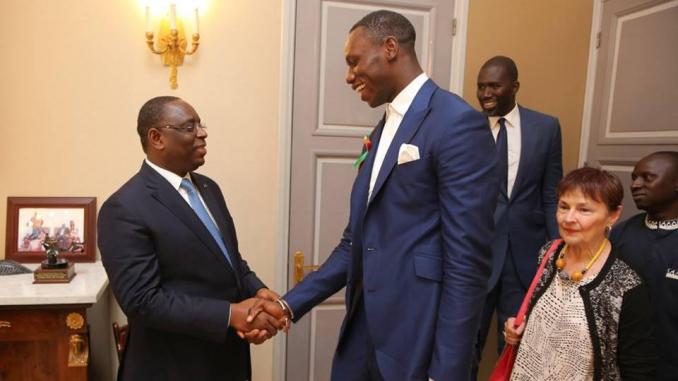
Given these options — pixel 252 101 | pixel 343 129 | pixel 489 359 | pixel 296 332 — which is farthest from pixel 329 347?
pixel 252 101

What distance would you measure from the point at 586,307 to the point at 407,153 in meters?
0.76

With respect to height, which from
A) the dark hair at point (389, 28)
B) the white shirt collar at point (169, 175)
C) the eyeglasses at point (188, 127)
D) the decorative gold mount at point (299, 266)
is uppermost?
the dark hair at point (389, 28)

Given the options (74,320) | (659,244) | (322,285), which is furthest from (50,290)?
(659,244)

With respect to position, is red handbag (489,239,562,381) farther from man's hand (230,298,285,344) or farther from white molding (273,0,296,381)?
white molding (273,0,296,381)

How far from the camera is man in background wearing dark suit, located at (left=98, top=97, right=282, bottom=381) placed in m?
1.45

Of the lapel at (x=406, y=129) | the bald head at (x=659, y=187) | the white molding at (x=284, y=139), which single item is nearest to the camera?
the lapel at (x=406, y=129)

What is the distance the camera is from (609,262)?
1.52m

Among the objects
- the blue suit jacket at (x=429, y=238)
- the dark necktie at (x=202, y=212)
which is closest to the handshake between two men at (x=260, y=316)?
the dark necktie at (x=202, y=212)

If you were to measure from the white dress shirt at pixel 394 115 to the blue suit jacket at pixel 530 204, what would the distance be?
3.48 ft

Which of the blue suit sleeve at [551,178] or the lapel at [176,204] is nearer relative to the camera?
the lapel at [176,204]

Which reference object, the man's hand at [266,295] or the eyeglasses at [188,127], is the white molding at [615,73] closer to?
the man's hand at [266,295]

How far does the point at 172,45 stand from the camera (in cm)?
242

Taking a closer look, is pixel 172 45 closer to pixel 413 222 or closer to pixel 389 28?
pixel 389 28

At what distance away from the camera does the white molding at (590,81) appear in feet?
9.81
